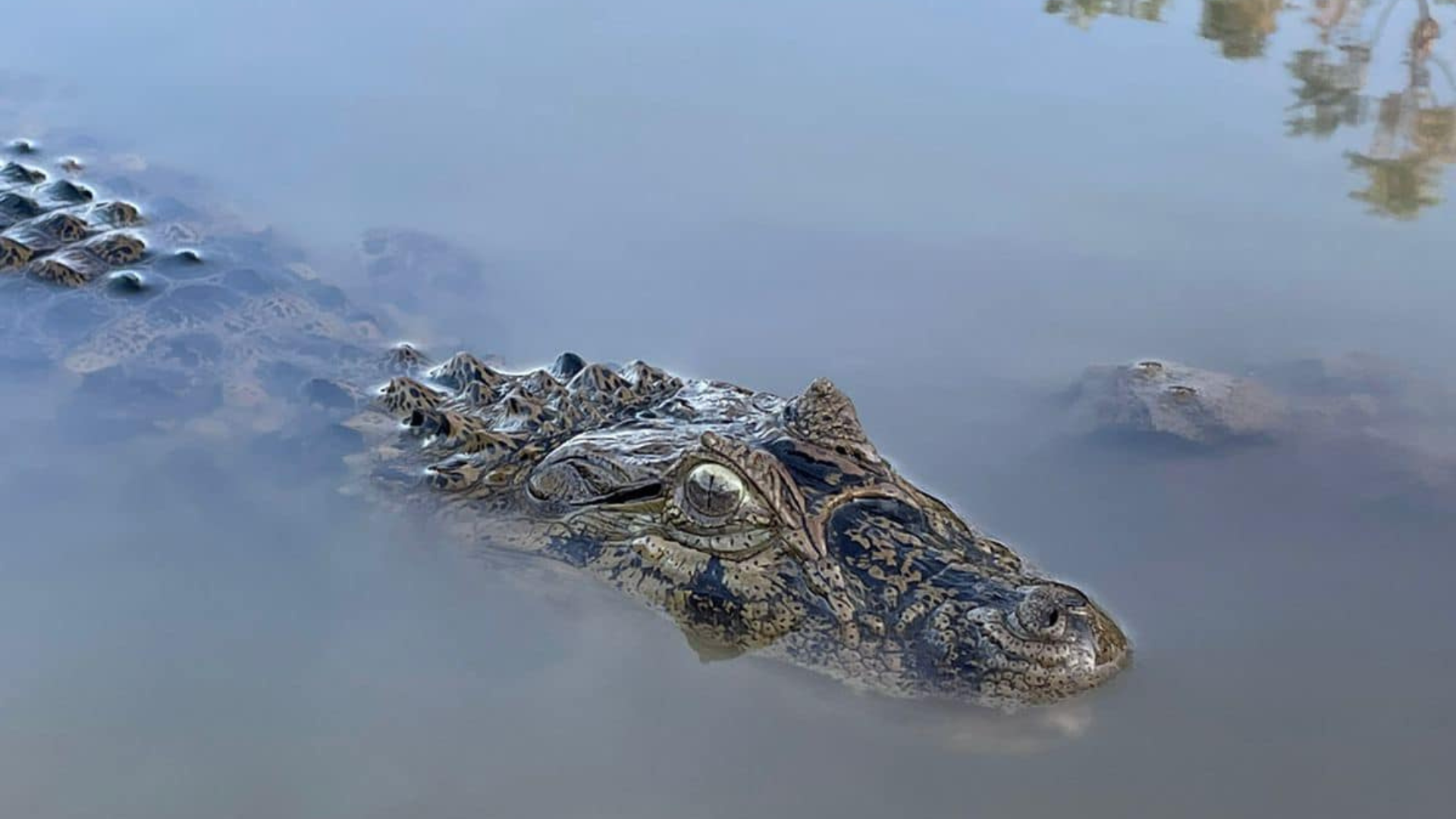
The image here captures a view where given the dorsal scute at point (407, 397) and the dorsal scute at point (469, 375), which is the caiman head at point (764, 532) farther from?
the dorsal scute at point (469, 375)

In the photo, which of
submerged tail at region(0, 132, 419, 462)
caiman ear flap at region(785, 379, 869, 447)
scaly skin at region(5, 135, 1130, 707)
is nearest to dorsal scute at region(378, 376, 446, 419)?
scaly skin at region(5, 135, 1130, 707)

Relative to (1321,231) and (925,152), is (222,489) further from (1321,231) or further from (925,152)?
(1321,231)

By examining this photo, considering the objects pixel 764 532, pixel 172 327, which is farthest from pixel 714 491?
pixel 172 327

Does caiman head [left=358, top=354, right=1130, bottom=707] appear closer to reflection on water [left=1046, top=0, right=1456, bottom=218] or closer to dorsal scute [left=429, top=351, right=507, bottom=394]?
dorsal scute [left=429, top=351, right=507, bottom=394]

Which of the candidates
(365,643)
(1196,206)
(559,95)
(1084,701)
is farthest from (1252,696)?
(559,95)

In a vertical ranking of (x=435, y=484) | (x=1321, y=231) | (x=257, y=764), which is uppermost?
(x=1321, y=231)

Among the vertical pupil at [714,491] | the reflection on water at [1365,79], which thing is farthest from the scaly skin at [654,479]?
the reflection on water at [1365,79]
